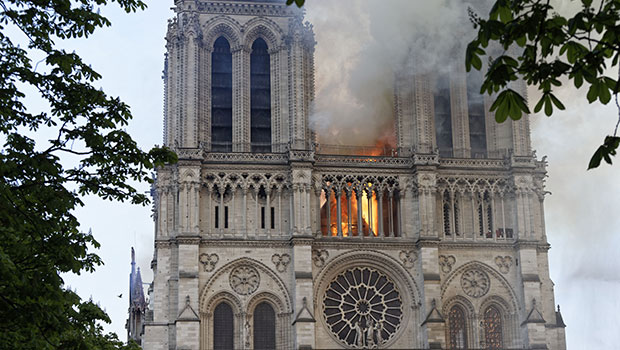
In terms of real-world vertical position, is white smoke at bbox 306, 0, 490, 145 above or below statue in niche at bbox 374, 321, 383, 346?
above

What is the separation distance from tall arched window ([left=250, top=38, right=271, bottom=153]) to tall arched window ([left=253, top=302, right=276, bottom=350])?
9.17m

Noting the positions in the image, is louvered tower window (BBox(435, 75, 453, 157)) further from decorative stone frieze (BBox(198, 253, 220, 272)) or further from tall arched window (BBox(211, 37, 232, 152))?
decorative stone frieze (BBox(198, 253, 220, 272))

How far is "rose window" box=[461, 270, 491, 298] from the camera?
187 feet

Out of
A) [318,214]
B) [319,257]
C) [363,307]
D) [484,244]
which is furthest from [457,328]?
[318,214]

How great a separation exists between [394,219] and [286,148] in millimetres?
7524

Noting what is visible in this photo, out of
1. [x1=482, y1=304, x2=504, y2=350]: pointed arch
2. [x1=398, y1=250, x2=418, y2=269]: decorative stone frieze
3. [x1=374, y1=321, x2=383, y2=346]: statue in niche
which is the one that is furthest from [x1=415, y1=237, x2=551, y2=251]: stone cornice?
[x1=374, y1=321, x2=383, y2=346]: statue in niche

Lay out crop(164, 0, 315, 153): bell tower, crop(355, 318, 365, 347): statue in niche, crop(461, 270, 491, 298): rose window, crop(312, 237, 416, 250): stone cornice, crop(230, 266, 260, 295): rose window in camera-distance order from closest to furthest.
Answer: crop(230, 266, 260, 295): rose window
crop(355, 318, 365, 347): statue in niche
crop(312, 237, 416, 250): stone cornice
crop(461, 270, 491, 298): rose window
crop(164, 0, 315, 153): bell tower

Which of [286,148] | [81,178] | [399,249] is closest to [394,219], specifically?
[399,249]

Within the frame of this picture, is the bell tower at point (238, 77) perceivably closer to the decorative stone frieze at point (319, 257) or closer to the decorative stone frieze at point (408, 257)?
the decorative stone frieze at point (319, 257)

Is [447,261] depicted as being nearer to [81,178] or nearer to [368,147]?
[368,147]

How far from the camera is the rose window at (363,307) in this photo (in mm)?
55656

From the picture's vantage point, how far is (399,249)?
57125mm

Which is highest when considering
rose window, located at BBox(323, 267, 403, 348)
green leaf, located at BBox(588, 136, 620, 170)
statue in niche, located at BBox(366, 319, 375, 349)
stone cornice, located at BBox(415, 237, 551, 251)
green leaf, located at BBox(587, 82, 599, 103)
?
stone cornice, located at BBox(415, 237, 551, 251)

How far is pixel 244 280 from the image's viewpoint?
5512 cm
